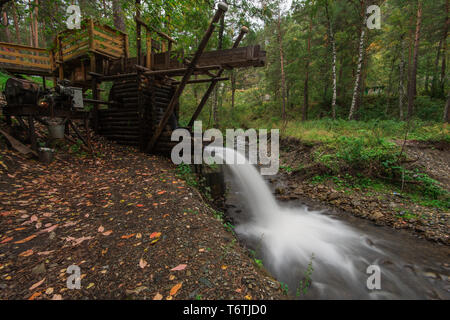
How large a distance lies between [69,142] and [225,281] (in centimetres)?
828

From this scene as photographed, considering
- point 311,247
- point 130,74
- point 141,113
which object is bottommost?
point 311,247

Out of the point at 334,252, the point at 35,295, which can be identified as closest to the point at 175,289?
the point at 35,295

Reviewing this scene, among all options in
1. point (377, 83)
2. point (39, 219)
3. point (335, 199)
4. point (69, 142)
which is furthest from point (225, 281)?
point (377, 83)

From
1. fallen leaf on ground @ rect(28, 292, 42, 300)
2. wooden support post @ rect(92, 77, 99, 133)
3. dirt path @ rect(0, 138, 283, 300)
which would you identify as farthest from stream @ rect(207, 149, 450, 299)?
wooden support post @ rect(92, 77, 99, 133)

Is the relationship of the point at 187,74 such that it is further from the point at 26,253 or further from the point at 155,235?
the point at 26,253

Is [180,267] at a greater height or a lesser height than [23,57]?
lesser

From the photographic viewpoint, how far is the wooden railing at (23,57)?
35.2 feet

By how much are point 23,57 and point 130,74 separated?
8.50 metres

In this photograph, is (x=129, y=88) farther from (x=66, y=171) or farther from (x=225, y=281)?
(x=225, y=281)

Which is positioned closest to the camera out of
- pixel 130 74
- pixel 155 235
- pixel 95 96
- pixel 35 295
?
pixel 35 295

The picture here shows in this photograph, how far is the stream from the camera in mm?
3406

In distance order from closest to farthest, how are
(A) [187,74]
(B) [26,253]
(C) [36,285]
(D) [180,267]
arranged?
1. (C) [36,285]
2. (D) [180,267]
3. (B) [26,253]
4. (A) [187,74]

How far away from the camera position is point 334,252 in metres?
4.52

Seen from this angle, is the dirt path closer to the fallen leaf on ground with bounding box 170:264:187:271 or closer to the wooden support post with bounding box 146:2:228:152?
the fallen leaf on ground with bounding box 170:264:187:271
